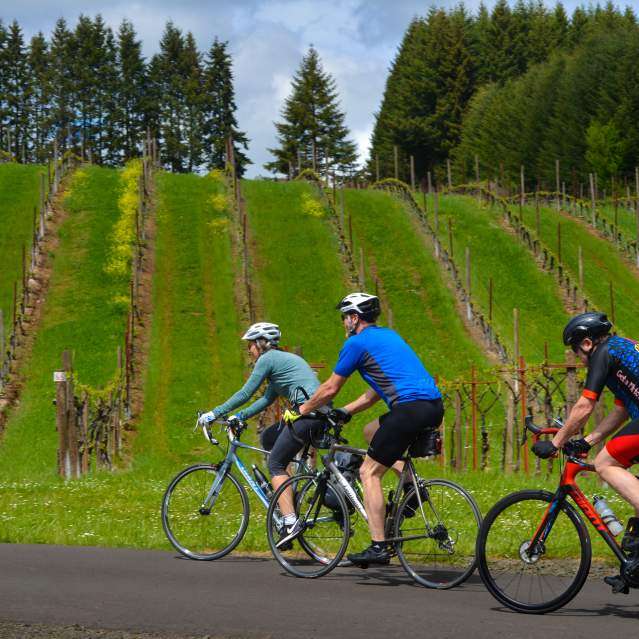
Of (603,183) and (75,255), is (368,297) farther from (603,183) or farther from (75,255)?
(603,183)

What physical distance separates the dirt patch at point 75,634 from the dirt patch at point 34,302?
1082 inches

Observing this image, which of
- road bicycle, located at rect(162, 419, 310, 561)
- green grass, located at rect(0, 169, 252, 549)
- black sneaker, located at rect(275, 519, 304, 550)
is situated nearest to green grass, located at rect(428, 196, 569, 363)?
green grass, located at rect(0, 169, 252, 549)

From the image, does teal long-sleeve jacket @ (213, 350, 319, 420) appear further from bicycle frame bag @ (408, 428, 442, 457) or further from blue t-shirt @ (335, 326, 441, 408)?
bicycle frame bag @ (408, 428, 442, 457)

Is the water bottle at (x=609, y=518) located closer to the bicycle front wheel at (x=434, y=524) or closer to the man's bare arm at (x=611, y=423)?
the man's bare arm at (x=611, y=423)

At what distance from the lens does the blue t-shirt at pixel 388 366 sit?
29.8 feet

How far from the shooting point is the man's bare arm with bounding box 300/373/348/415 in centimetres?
920

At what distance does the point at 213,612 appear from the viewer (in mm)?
7824

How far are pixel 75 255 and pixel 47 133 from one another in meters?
76.2

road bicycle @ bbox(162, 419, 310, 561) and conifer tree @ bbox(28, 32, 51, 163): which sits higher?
conifer tree @ bbox(28, 32, 51, 163)

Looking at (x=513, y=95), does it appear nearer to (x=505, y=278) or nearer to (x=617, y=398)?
(x=505, y=278)

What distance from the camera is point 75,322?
43.8m

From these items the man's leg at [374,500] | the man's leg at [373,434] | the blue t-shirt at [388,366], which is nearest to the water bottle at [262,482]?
the man's leg at [373,434]

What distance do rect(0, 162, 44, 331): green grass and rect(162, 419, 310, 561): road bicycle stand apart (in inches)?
1340

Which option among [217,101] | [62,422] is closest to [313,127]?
[217,101]
